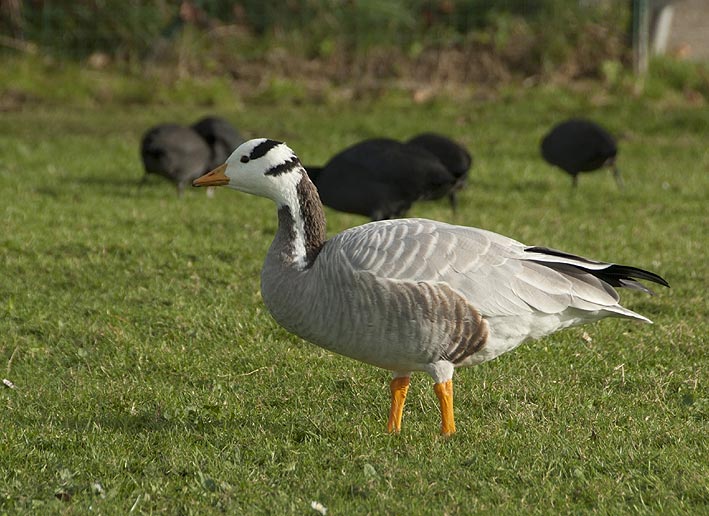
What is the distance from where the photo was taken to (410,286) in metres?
5.07

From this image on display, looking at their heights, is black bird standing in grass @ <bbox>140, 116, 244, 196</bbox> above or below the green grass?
below

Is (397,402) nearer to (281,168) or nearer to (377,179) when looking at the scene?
(281,168)

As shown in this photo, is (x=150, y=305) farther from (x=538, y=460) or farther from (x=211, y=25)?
(x=211, y=25)

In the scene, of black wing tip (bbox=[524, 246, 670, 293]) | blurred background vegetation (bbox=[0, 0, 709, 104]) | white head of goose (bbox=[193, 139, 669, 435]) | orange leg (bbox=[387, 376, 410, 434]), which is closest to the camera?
white head of goose (bbox=[193, 139, 669, 435])

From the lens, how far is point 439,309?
16.7 feet

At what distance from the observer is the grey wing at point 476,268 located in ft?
16.8

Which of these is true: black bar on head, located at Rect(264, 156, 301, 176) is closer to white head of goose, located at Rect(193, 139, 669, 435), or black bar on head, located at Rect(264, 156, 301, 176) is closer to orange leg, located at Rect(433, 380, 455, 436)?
white head of goose, located at Rect(193, 139, 669, 435)

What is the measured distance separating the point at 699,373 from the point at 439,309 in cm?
209

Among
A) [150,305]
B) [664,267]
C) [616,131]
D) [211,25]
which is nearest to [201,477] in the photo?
[150,305]

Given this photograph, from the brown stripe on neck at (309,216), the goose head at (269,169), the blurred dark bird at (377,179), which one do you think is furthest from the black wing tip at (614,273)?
the blurred dark bird at (377,179)

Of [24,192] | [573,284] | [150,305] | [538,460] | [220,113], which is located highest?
[573,284]

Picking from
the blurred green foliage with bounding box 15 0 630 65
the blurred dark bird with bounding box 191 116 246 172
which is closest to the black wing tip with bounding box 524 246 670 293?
the blurred dark bird with bounding box 191 116 246 172

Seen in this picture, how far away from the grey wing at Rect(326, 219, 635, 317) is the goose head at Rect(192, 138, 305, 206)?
1.24ft

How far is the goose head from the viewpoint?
17.6ft
